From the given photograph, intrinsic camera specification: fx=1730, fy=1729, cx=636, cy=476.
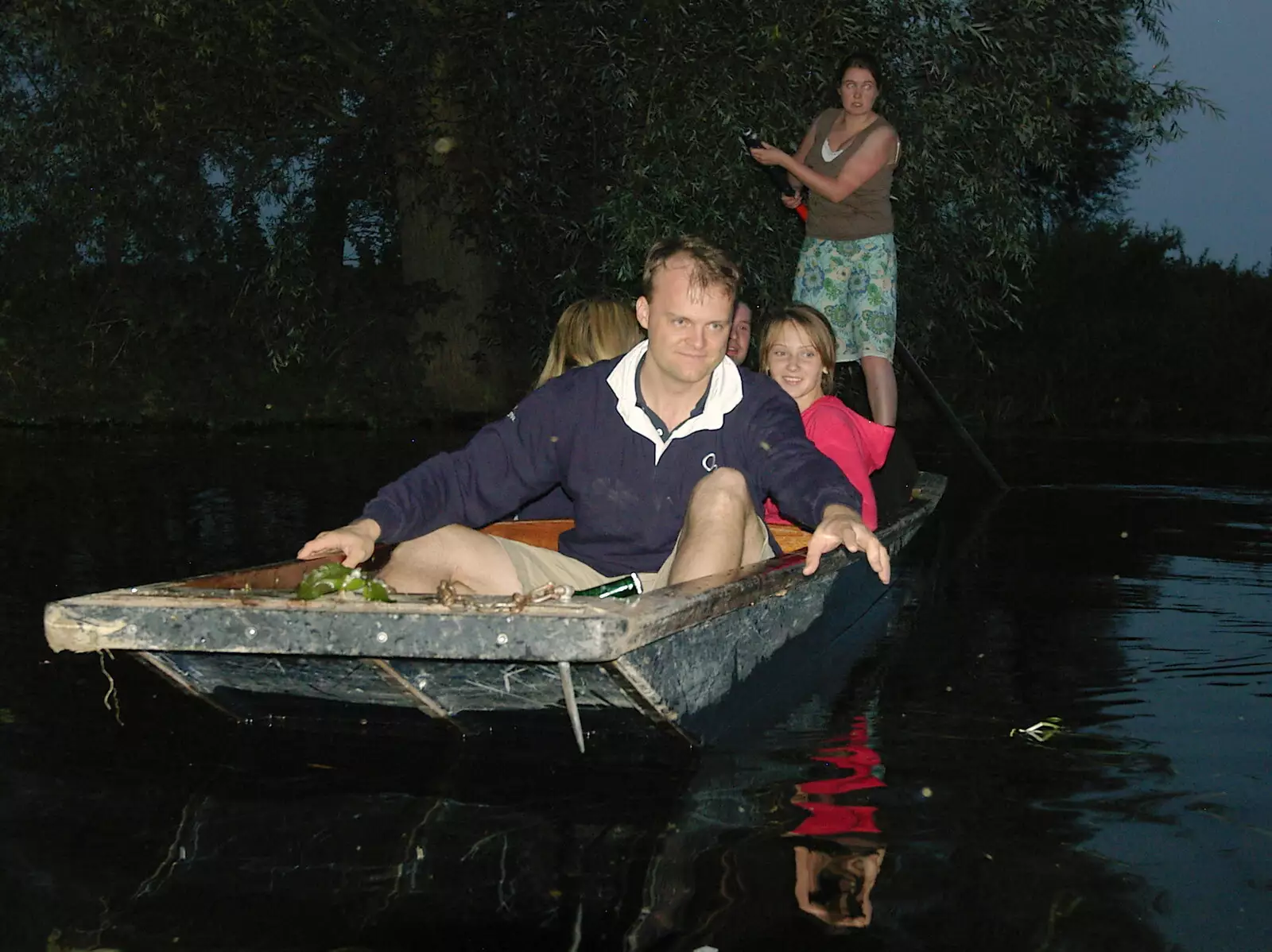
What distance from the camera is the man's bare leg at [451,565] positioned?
4531 mm

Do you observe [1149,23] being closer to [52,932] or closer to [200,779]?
[200,779]

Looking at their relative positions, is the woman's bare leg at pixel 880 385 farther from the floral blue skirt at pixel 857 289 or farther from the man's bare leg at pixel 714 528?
the man's bare leg at pixel 714 528

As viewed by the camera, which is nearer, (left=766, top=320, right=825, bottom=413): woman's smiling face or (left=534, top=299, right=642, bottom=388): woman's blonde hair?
(left=534, top=299, right=642, bottom=388): woman's blonde hair

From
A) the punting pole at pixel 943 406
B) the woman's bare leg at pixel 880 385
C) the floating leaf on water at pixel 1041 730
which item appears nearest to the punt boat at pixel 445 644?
the floating leaf on water at pixel 1041 730

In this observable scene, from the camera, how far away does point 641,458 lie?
457cm

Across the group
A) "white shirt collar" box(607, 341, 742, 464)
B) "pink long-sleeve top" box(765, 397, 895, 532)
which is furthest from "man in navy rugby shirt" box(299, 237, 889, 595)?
"pink long-sleeve top" box(765, 397, 895, 532)

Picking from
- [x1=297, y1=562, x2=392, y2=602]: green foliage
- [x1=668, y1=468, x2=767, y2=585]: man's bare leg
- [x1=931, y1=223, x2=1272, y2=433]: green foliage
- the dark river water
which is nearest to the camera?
the dark river water

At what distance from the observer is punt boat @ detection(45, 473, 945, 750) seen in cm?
350

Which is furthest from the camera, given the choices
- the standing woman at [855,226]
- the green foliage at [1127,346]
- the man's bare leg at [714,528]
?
the green foliage at [1127,346]

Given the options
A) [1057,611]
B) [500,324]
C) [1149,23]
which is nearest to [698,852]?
[1057,611]

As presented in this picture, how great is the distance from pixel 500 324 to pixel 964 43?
22.8ft

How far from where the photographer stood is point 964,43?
12.2m

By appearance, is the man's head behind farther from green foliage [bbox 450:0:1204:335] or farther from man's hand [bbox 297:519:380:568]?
green foliage [bbox 450:0:1204:335]

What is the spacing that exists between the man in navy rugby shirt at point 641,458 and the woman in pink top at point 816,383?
141 cm
